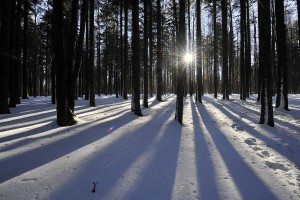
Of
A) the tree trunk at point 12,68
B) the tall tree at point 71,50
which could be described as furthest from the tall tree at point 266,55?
the tree trunk at point 12,68

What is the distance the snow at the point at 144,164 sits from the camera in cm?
400

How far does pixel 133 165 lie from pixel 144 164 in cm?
22

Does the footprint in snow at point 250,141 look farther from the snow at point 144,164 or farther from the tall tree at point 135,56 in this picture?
the tall tree at point 135,56

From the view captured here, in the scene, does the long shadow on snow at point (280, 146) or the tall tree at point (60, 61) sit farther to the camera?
the tall tree at point (60, 61)

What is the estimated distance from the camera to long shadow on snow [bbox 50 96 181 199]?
3992 millimetres

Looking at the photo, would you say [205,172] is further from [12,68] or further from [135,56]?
[12,68]

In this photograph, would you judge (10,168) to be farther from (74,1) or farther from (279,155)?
(74,1)

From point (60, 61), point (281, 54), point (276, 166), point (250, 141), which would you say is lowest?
point (276, 166)

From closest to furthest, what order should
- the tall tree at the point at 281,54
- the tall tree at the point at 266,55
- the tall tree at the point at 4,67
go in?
the tall tree at the point at 266,55 → the tall tree at the point at 4,67 → the tall tree at the point at 281,54

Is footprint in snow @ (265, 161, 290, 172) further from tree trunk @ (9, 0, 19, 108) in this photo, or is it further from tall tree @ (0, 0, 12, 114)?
tree trunk @ (9, 0, 19, 108)

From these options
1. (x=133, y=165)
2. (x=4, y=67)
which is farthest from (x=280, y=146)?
(x=4, y=67)

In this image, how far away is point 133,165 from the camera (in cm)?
510

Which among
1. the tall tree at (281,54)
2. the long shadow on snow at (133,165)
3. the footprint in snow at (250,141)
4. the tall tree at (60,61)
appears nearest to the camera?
the long shadow on snow at (133,165)

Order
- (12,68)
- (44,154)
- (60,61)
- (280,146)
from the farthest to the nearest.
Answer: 1. (12,68)
2. (60,61)
3. (280,146)
4. (44,154)
